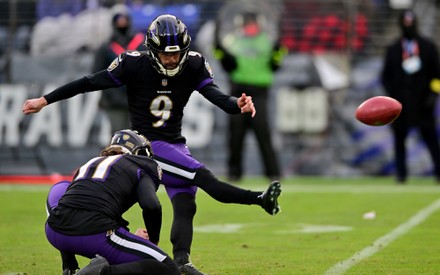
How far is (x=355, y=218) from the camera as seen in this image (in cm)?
1023

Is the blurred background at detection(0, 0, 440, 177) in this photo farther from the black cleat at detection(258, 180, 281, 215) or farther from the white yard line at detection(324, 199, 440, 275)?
the black cleat at detection(258, 180, 281, 215)

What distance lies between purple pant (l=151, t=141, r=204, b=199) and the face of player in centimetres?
55

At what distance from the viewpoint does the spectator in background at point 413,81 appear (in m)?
14.0

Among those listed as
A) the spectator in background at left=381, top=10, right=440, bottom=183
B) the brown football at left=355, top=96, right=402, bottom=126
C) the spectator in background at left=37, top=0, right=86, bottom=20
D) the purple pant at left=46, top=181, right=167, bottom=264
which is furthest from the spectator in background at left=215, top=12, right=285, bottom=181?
the purple pant at left=46, top=181, right=167, bottom=264

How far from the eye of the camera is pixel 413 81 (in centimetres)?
1423

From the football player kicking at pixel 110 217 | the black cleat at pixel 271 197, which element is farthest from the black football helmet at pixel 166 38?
the black cleat at pixel 271 197

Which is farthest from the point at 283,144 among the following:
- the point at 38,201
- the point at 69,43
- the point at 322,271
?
the point at 322,271

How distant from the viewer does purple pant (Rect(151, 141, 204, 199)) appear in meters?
6.81

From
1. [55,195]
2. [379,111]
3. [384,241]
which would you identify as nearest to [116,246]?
[55,195]

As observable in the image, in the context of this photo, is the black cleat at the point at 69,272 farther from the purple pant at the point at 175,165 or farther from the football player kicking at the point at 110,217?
the purple pant at the point at 175,165

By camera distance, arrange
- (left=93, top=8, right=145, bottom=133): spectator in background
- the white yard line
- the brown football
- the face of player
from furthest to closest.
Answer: (left=93, top=8, right=145, bottom=133): spectator in background < the brown football < the white yard line < the face of player

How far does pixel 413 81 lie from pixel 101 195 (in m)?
9.03

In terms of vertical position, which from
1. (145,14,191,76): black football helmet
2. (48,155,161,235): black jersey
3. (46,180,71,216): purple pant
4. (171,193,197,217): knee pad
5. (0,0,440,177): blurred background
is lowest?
(0,0,440,177): blurred background

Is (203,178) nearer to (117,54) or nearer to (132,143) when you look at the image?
(132,143)
